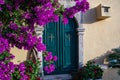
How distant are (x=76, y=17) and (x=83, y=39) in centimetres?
66

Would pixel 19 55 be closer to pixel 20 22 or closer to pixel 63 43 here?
pixel 63 43

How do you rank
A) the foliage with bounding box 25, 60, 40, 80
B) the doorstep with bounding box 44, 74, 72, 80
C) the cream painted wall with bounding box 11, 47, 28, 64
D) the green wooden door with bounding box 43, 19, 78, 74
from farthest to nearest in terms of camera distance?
the green wooden door with bounding box 43, 19, 78, 74 → the doorstep with bounding box 44, 74, 72, 80 → the cream painted wall with bounding box 11, 47, 28, 64 → the foliage with bounding box 25, 60, 40, 80

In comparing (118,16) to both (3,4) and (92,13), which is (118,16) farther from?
(3,4)

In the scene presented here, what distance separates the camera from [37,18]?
3902mm

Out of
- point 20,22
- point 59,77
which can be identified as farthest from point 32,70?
point 20,22

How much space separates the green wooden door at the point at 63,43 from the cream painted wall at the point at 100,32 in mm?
348

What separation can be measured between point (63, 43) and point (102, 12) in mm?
1408

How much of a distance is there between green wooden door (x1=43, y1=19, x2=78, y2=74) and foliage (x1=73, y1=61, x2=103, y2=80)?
0.47 m

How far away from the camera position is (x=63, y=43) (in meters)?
8.29

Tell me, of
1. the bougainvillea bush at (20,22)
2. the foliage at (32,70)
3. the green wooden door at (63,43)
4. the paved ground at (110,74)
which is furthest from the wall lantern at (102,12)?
the bougainvillea bush at (20,22)

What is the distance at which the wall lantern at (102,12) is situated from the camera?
8180 millimetres

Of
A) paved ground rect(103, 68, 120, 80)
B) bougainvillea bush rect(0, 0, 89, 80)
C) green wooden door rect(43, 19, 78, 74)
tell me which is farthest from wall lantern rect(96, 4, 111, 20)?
bougainvillea bush rect(0, 0, 89, 80)

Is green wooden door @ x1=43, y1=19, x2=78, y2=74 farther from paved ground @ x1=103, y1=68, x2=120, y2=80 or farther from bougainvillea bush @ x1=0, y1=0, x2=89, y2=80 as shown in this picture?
bougainvillea bush @ x1=0, y1=0, x2=89, y2=80

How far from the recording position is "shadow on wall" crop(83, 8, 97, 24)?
27.3 ft
